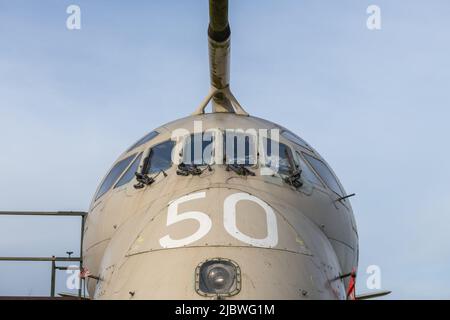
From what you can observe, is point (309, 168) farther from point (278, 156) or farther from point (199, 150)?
point (199, 150)

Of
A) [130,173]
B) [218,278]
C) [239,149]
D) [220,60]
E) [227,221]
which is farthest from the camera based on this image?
[220,60]

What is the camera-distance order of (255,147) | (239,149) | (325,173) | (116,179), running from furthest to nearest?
(325,173) < (116,179) < (255,147) < (239,149)

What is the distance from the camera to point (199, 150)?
10.7 m

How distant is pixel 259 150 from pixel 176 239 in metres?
2.95

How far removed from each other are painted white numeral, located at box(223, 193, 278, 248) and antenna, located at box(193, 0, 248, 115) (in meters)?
4.21

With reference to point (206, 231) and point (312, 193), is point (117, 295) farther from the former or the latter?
point (312, 193)

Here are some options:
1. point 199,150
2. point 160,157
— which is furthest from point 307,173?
point 160,157

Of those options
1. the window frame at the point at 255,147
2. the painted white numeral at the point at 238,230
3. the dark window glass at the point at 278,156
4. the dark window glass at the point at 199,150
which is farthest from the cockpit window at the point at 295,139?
the painted white numeral at the point at 238,230

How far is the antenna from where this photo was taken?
1258 centimetres

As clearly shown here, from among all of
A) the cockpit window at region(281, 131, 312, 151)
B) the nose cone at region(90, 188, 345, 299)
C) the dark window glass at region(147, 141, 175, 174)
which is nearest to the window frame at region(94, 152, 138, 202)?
the dark window glass at region(147, 141, 175, 174)

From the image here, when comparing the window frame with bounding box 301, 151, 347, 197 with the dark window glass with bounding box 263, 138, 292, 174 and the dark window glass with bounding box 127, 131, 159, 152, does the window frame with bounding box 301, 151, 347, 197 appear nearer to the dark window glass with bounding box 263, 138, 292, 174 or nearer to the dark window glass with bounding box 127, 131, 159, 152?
the dark window glass with bounding box 263, 138, 292, 174

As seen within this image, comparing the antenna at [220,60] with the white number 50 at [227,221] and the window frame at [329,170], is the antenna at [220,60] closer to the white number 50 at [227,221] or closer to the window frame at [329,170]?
the window frame at [329,170]

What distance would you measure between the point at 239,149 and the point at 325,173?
1.98 m
